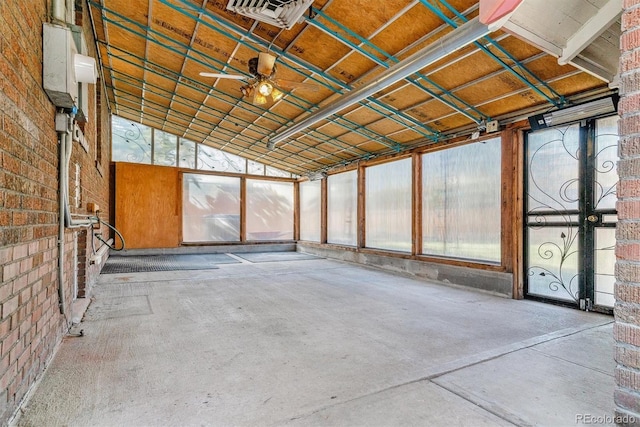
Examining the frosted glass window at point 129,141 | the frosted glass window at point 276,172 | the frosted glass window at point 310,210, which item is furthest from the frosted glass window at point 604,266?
the frosted glass window at point 129,141

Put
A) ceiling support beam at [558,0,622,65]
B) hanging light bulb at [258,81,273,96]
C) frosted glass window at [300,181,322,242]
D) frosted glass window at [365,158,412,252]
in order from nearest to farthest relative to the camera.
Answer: ceiling support beam at [558,0,622,65] < hanging light bulb at [258,81,273,96] < frosted glass window at [365,158,412,252] < frosted glass window at [300,181,322,242]

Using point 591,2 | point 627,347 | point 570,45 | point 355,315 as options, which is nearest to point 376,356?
point 355,315

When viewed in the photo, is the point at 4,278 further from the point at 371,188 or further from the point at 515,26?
the point at 371,188

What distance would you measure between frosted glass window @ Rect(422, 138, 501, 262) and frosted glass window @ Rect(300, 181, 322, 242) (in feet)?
16.2

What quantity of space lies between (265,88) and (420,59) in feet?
6.86

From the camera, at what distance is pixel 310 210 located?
11.9 metres

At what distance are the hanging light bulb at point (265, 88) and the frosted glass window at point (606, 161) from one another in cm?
446

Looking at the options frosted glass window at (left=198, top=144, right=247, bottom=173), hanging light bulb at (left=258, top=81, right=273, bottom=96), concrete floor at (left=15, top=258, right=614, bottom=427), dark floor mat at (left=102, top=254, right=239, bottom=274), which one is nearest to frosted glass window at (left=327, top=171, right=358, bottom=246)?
dark floor mat at (left=102, top=254, right=239, bottom=274)

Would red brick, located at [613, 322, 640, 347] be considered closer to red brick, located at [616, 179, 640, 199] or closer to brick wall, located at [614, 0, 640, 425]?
brick wall, located at [614, 0, 640, 425]

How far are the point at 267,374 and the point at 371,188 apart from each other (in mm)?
6801

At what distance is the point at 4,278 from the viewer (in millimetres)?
1641

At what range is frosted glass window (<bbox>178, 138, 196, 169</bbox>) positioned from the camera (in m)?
10.8

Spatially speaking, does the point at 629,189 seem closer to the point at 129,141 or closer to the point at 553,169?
the point at 553,169

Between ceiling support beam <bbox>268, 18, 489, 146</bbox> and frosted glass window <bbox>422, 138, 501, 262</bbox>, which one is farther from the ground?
ceiling support beam <bbox>268, 18, 489, 146</bbox>
